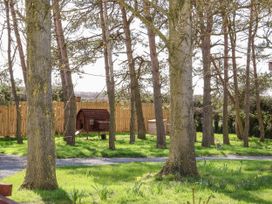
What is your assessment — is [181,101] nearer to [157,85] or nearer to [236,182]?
→ [236,182]

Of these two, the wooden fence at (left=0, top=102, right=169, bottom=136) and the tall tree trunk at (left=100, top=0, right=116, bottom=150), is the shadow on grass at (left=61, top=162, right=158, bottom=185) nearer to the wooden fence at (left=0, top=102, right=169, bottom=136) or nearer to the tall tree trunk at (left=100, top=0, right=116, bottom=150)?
the tall tree trunk at (left=100, top=0, right=116, bottom=150)

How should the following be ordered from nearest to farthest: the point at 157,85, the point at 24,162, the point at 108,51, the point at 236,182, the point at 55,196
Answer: the point at 55,196, the point at 236,182, the point at 24,162, the point at 108,51, the point at 157,85

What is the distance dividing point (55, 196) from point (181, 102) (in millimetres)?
3579

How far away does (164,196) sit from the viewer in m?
7.56

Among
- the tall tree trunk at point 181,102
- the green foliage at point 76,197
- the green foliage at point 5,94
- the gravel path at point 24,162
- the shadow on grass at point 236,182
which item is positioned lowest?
the shadow on grass at point 236,182

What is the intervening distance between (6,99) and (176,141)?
2209 centimetres

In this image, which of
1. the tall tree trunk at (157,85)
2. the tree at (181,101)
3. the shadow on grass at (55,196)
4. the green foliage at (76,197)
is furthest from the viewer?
the tall tree trunk at (157,85)

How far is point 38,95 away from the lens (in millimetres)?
8211

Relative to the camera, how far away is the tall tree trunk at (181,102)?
9875 mm

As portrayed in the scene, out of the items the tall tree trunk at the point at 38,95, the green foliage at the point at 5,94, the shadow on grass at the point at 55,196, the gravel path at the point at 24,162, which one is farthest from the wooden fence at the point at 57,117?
the shadow on grass at the point at 55,196

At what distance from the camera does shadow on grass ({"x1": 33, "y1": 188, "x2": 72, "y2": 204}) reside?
23.2 ft

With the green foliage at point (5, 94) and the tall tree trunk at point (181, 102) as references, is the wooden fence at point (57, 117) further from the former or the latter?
the tall tree trunk at point (181, 102)

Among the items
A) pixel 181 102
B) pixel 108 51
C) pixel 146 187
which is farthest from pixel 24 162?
pixel 146 187

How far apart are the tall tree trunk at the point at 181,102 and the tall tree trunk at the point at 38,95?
2.67 m
